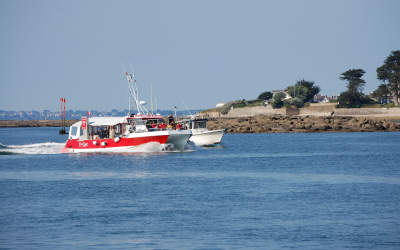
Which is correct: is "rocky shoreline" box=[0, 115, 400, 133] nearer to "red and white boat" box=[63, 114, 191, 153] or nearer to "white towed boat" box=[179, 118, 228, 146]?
"white towed boat" box=[179, 118, 228, 146]

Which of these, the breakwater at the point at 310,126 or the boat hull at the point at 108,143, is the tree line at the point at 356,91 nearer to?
the breakwater at the point at 310,126

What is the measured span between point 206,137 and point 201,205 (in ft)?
121

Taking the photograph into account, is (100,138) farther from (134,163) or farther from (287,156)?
(287,156)

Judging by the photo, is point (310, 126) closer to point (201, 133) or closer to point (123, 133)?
point (201, 133)

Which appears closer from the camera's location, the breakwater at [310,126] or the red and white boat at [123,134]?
the red and white boat at [123,134]

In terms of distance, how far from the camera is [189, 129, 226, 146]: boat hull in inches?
2375

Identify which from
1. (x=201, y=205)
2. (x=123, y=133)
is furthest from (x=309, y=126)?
(x=201, y=205)

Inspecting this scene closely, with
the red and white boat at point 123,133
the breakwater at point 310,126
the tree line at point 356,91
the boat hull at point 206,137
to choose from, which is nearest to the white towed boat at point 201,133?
the boat hull at point 206,137

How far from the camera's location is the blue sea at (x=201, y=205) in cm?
1800

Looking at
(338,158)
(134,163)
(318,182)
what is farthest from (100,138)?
(318,182)

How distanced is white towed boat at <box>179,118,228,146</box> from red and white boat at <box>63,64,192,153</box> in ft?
29.0

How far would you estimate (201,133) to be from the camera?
6047cm

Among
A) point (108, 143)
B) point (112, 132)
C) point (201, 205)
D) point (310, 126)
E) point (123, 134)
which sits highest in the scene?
point (112, 132)

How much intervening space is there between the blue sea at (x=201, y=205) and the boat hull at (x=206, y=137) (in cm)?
1640
